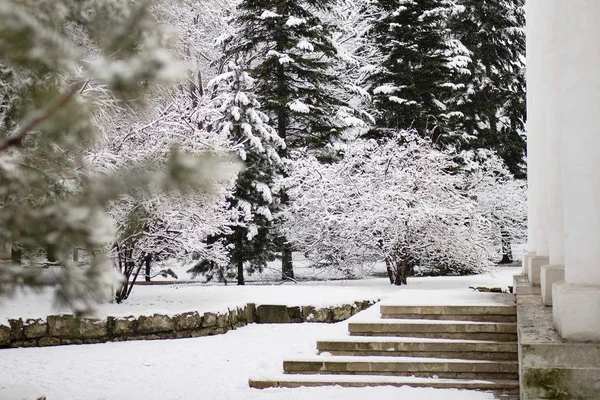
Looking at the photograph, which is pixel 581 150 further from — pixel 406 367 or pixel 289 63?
pixel 289 63

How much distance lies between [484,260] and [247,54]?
11.7 m

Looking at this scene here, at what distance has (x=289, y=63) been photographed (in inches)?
870

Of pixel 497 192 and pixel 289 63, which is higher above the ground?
pixel 289 63

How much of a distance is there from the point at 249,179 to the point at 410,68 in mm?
7745

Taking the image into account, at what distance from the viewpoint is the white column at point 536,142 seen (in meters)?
9.42

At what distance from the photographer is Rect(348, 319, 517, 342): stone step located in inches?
288

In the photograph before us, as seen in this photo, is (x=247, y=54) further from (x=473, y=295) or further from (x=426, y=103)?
(x=473, y=295)

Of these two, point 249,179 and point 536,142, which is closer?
point 536,142

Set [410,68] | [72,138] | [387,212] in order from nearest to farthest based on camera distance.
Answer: [72,138] < [387,212] < [410,68]

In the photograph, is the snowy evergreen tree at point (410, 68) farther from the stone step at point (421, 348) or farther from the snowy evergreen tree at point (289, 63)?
the stone step at point (421, 348)

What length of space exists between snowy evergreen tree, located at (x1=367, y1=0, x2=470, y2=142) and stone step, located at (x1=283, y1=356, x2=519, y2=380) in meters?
16.4

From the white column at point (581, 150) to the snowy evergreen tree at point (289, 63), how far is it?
16231 millimetres

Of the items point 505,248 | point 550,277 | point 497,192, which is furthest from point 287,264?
point 550,277

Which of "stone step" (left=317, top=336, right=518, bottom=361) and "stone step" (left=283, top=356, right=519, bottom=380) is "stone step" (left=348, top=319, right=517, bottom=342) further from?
"stone step" (left=283, top=356, right=519, bottom=380)
